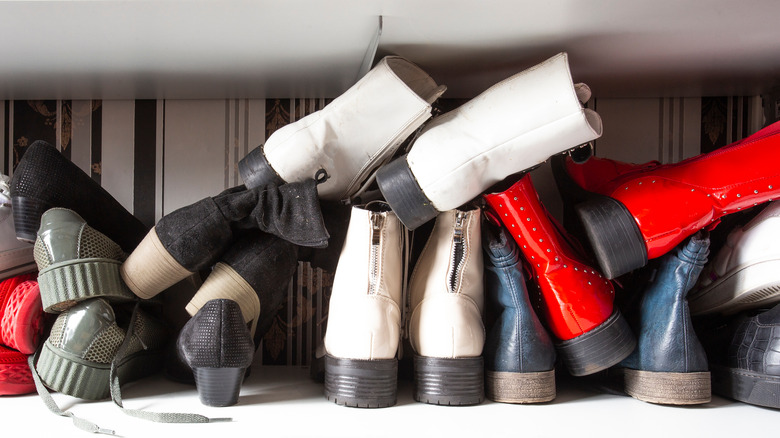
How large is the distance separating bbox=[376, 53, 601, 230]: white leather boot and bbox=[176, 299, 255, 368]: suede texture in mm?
265

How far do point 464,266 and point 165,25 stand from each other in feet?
1.74

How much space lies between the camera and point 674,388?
80 centimetres

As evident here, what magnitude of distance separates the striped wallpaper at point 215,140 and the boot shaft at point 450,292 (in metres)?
0.34

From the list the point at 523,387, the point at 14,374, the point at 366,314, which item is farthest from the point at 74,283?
the point at 523,387

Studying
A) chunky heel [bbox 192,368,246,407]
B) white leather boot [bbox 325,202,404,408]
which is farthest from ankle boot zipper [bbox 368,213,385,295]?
chunky heel [bbox 192,368,246,407]

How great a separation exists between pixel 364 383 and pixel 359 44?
0.48 m

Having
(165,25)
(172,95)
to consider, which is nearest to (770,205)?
(165,25)

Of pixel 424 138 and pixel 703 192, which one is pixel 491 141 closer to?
pixel 424 138

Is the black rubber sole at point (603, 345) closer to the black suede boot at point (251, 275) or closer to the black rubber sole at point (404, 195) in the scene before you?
the black rubber sole at point (404, 195)

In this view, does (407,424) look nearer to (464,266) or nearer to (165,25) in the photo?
(464,266)

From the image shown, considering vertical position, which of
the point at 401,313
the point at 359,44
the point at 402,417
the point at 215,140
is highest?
the point at 359,44

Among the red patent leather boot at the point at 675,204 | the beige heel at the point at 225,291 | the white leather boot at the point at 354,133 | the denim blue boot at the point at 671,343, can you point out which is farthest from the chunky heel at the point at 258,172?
the denim blue boot at the point at 671,343

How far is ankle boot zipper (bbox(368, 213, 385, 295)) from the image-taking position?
819mm

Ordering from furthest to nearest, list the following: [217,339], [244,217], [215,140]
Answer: [215,140] → [244,217] → [217,339]
